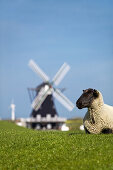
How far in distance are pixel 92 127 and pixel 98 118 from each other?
1.66ft

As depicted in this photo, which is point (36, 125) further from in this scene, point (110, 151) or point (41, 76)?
point (110, 151)

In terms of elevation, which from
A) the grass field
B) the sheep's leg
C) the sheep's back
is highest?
the sheep's back

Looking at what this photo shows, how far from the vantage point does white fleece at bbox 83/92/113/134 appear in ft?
56.1

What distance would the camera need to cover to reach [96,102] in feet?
56.1

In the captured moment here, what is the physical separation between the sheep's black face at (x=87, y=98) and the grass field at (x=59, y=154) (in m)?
1.88

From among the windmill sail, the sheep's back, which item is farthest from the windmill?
the sheep's back

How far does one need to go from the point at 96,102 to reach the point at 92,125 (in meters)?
1.08

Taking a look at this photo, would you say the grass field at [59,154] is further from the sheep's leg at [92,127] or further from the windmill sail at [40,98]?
the windmill sail at [40,98]

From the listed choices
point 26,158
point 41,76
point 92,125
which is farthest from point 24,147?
point 41,76

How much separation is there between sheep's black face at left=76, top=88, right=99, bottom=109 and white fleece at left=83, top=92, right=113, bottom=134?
228 mm

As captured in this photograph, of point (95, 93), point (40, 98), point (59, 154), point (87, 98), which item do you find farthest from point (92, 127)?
point (40, 98)

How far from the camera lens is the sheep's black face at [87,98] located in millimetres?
16703

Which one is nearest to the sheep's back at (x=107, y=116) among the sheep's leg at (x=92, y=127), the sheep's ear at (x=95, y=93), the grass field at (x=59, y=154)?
the sheep's leg at (x=92, y=127)

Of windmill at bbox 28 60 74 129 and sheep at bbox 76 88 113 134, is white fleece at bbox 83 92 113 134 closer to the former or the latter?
sheep at bbox 76 88 113 134
